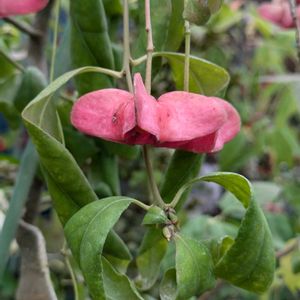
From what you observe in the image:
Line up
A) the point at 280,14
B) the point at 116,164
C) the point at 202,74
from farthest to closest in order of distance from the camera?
the point at 280,14
the point at 116,164
the point at 202,74

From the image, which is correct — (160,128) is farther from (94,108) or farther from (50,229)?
(50,229)

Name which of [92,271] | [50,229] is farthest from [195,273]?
[50,229]

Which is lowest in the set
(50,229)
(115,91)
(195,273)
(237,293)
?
(237,293)

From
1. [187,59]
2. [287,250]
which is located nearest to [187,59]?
[187,59]

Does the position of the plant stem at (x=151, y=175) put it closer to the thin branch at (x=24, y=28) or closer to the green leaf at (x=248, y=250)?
the green leaf at (x=248, y=250)

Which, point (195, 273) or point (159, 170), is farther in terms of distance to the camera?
point (159, 170)

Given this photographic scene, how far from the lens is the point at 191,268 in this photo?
17.7 inches

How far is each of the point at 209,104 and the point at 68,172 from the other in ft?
0.36

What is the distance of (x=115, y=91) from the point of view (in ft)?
1.54

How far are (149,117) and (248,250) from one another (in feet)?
0.37

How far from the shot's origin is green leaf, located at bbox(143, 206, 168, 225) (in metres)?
0.45

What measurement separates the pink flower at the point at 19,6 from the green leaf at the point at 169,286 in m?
0.26

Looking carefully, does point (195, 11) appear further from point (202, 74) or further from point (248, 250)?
point (248, 250)

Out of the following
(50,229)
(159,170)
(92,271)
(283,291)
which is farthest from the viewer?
(283,291)
